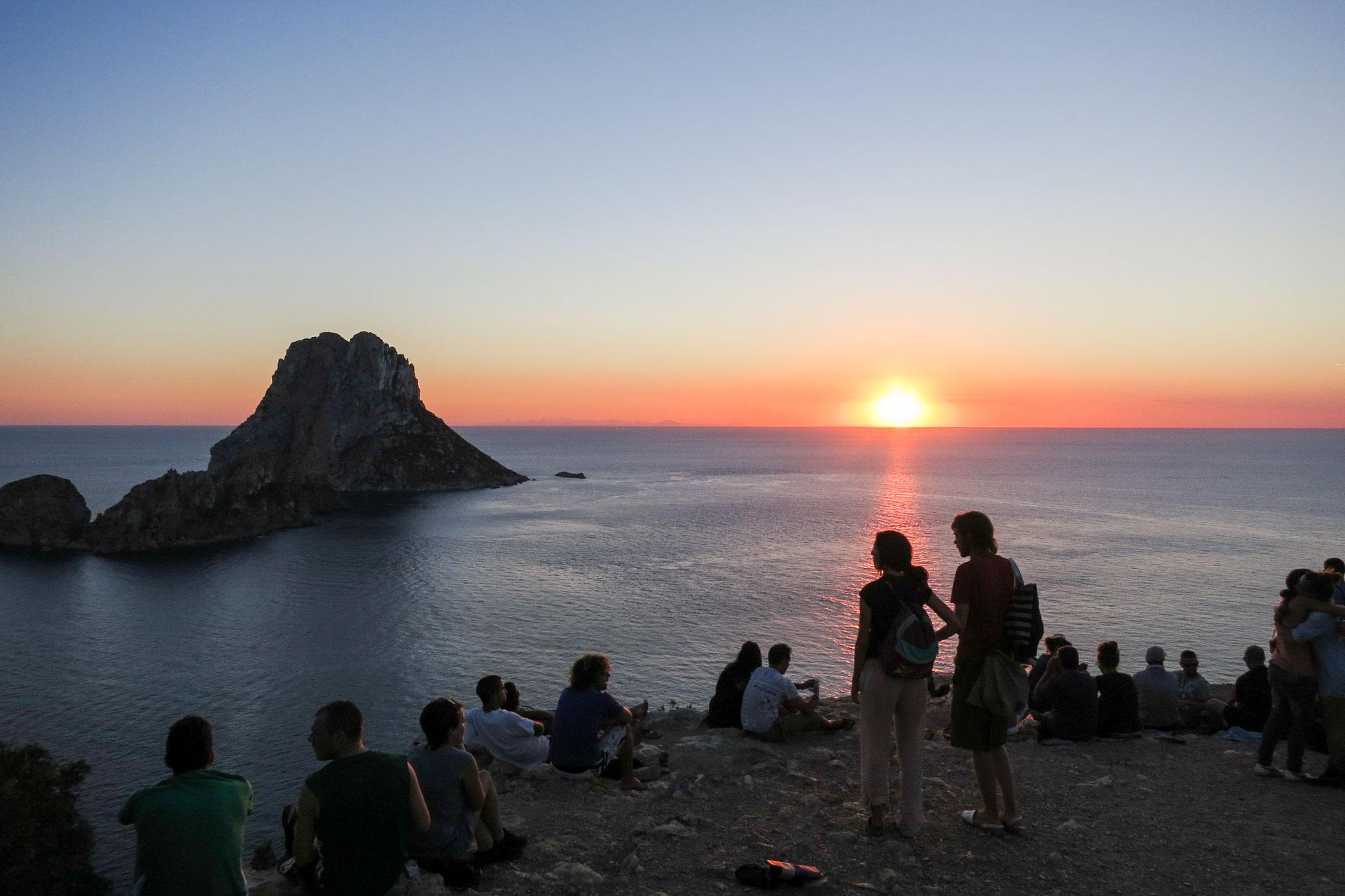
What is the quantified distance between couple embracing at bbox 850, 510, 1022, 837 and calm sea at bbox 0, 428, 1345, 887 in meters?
17.9

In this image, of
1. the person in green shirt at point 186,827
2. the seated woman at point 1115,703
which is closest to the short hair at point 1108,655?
the seated woman at point 1115,703

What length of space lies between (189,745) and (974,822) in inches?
276

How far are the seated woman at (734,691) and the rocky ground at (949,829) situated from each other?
4.39 feet

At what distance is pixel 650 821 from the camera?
28.7 ft

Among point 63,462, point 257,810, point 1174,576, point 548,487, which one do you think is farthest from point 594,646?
point 63,462

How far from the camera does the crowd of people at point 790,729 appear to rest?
16.9 ft

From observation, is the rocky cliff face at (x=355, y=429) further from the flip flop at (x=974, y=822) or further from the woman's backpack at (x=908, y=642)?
the woman's backpack at (x=908, y=642)

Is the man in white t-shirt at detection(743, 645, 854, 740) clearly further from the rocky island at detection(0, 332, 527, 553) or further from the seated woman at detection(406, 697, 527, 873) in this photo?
the rocky island at detection(0, 332, 527, 553)

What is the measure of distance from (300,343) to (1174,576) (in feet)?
464

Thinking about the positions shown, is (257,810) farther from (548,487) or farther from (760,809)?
(548,487)

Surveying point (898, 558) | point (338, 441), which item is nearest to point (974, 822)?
point (898, 558)

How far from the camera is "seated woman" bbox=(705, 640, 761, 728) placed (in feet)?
41.7

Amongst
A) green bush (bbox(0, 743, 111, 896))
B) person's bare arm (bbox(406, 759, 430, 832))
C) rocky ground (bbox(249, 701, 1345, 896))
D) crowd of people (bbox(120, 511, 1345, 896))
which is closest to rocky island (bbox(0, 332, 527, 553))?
green bush (bbox(0, 743, 111, 896))

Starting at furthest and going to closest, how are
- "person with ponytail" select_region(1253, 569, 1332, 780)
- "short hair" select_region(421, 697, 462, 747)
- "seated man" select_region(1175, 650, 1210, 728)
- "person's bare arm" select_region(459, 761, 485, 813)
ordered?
"seated man" select_region(1175, 650, 1210, 728) < "person with ponytail" select_region(1253, 569, 1332, 780) < "person's bare arm" select_region(459, 761, 485, 813) < "short hair" select_region(421, 697, 462, 747)
